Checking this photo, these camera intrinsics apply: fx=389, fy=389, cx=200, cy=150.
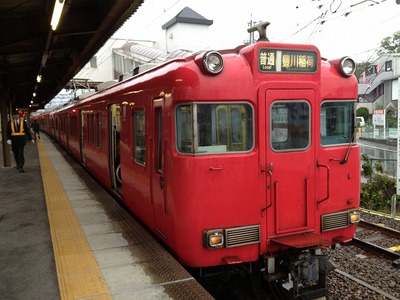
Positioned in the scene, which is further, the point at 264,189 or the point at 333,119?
the point at 333,119

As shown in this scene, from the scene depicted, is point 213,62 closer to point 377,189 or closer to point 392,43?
point 377,189

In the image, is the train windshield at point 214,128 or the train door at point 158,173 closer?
the train windshield at point 214,128

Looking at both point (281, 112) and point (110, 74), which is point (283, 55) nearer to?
point (281, 112)

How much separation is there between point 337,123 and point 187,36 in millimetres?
33482

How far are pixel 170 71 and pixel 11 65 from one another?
34.0 feet

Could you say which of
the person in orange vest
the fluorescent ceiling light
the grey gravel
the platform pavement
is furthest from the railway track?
the person in orange vest

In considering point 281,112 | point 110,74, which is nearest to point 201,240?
point 281,112

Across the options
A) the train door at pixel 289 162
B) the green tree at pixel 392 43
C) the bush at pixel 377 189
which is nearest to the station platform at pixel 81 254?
the train door at pixel 289 162

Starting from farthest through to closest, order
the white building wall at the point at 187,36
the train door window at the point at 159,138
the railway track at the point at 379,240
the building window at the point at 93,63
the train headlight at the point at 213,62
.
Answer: the building window at the point at 93,63 < the white building wall at the point at 187,36 < the railway track at the point at 379,240 < the train door window at the point at 159,138 < the train headlight at the point at 213,62

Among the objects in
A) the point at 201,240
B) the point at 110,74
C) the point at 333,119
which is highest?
the point at 110,74

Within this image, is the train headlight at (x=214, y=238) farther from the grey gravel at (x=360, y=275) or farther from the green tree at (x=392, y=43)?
the green tree at (x=392, y=43)

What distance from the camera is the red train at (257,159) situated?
4078 mm

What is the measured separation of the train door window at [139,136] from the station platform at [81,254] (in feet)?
3.69

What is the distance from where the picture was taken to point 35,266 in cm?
458
